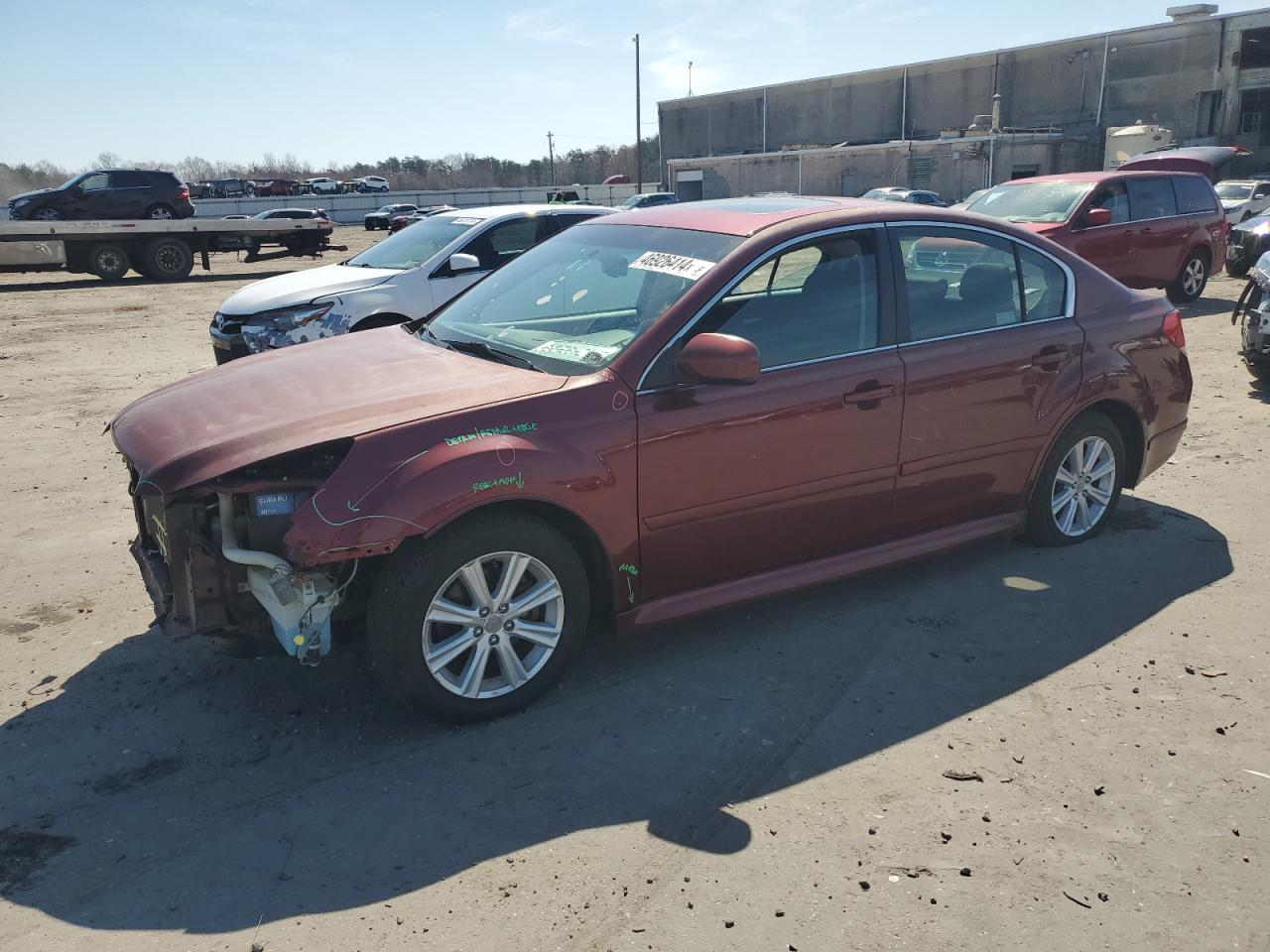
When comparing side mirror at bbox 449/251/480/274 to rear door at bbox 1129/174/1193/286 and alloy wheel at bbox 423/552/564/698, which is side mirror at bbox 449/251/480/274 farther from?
rear door at bbox 1129/174/1193/286

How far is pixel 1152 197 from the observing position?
43.4 ft

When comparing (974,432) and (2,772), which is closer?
(2,772)

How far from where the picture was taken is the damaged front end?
11.0ft

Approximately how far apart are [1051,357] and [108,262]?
22.5 meters

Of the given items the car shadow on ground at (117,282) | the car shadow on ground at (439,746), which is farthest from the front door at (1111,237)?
the car shadow on ground at (117,282)

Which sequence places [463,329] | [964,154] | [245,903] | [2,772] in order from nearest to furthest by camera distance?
[245,903]
[2,772]
[463,329]
[964,154]

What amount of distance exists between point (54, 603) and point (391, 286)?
445cm

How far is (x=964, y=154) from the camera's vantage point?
4647 cm

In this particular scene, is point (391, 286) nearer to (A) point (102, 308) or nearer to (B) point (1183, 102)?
(A) point (102, 308)

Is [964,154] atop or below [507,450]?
atop

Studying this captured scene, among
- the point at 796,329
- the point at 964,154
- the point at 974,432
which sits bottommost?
the point at 974,432

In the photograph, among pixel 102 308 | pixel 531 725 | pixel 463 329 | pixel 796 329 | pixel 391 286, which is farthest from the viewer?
pixel 102 308

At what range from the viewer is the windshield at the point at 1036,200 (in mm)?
12469

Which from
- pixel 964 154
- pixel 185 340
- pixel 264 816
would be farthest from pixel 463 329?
pixel 964 154
